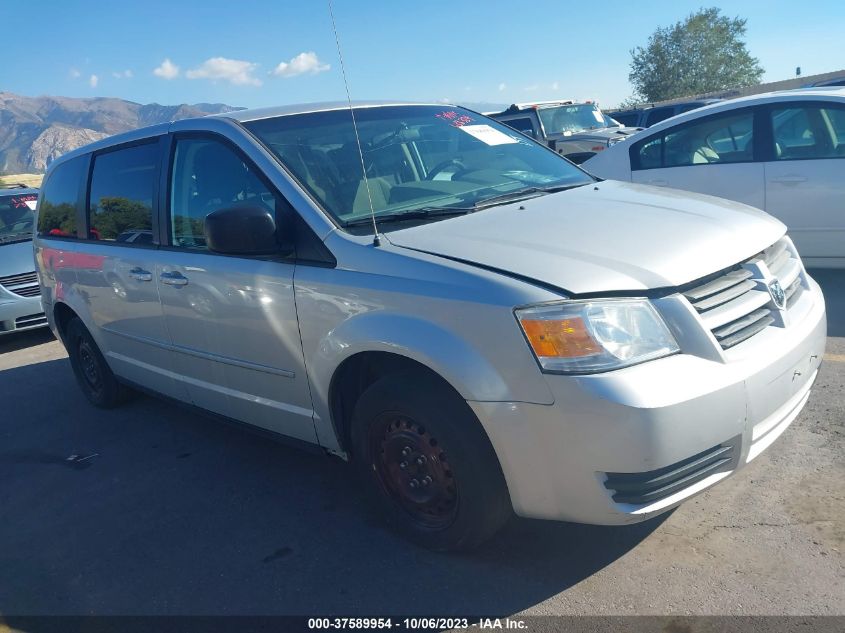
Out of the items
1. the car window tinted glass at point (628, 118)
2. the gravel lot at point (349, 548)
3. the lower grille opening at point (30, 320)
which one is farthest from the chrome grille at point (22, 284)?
the car window tinted glass at point (628, 118)

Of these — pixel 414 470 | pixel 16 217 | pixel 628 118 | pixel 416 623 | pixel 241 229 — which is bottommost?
pixel 416 623

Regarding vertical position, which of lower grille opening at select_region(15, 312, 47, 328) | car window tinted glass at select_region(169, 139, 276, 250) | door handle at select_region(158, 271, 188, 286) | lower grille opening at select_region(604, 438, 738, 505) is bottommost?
lower grille opening at select_region(15, 312, 47, 328)

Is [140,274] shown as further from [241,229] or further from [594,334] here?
[594,334]

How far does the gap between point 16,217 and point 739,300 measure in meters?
9.14

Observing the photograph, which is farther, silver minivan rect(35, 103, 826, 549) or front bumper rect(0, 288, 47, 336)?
front bumper rect(0, 288, 47, 336)

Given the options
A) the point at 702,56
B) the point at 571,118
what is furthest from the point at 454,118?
the point at 702,56

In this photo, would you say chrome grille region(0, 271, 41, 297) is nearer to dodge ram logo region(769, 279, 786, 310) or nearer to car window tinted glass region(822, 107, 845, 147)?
dodge ram logo region(769, 279, 786, 310)

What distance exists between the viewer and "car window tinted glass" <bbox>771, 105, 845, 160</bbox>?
5941mm

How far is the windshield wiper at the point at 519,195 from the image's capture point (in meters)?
3.47

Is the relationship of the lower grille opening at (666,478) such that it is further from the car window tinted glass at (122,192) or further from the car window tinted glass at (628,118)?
the car window tinted glass at (628,118)

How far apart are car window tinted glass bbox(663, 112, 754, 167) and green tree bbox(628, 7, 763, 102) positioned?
169 feet

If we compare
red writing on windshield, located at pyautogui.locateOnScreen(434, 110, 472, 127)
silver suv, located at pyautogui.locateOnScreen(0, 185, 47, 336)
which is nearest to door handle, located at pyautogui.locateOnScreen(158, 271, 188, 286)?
red writing on windshield, located at pyautogui.locateOnScreen(434, 110, 472, 127)

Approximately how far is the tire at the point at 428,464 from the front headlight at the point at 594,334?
1.32 ft

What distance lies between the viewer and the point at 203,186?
390cm
